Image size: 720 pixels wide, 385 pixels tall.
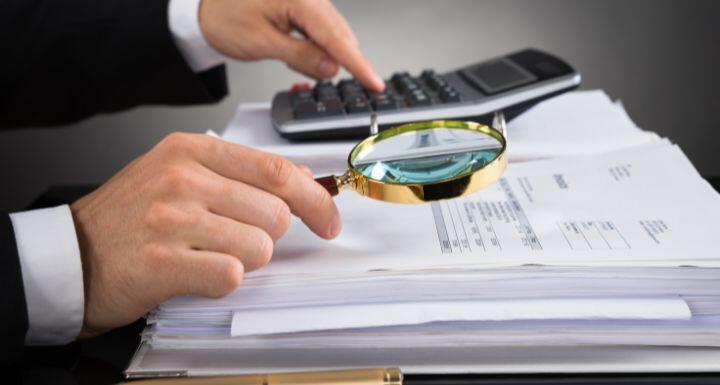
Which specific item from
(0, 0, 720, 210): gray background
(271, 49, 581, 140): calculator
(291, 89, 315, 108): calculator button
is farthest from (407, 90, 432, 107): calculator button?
(0, 0, 720, 210): gray background

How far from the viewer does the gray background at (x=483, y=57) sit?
3.99ft

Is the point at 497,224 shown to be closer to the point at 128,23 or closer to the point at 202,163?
the point at 202,163

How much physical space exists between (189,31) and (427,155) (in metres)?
0.48

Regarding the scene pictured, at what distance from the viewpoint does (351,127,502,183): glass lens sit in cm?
51

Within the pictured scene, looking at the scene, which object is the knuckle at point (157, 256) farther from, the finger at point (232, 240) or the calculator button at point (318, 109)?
the calculator button at point (318, 109)

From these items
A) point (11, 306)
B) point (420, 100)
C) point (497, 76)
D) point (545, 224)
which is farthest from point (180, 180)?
point (497, 76)

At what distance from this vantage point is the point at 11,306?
19.2 inches

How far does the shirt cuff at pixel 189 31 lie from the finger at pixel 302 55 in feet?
0.32

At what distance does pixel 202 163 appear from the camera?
1.68 ft

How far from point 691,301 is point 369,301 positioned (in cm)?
19

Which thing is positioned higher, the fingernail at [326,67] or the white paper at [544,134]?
the fingernail at [326,67]

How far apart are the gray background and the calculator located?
16.9 inches

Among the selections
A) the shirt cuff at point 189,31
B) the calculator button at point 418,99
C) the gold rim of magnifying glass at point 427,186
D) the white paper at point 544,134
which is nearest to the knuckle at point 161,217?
the gold rim of magnifying glass at point 427,186

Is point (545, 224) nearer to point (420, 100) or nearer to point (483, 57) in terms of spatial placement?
point (420, 100)
